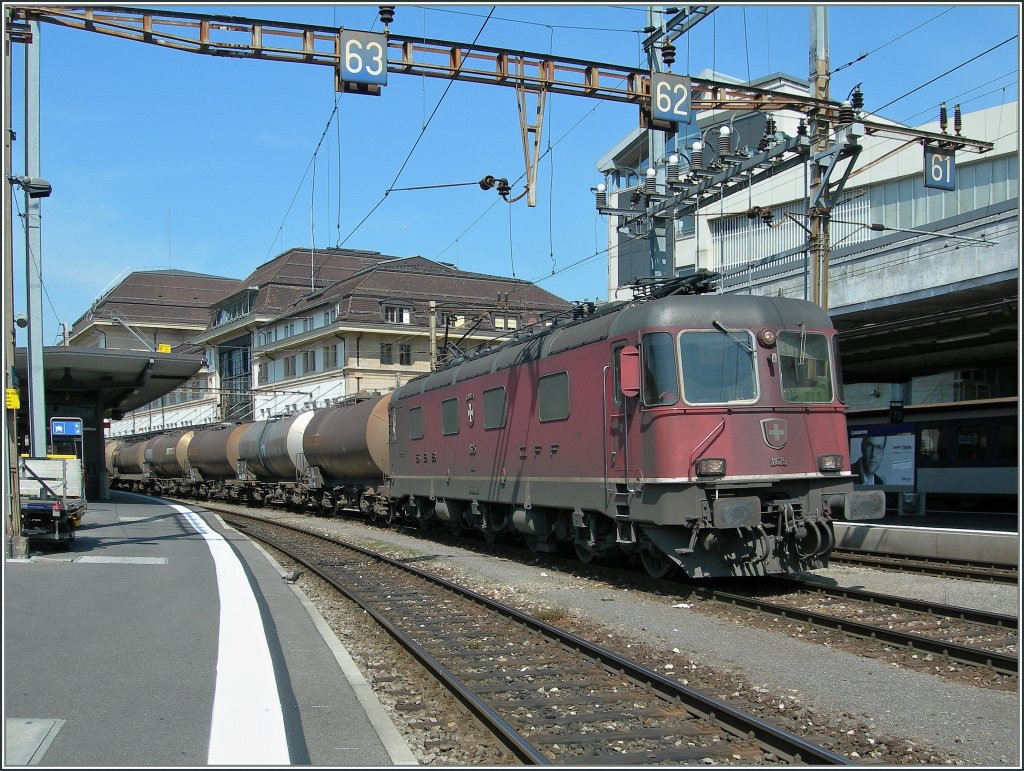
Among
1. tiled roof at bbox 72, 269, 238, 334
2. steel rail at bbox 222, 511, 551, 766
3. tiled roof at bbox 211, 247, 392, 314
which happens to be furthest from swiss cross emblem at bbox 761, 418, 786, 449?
tiled roof at bbox 72, 269, 238, 334

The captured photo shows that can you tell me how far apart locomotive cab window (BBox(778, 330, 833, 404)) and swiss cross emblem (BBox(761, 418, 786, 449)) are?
366 millimetres

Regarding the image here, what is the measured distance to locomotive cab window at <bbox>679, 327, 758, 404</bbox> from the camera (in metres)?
11.1

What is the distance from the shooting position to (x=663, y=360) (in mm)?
11211

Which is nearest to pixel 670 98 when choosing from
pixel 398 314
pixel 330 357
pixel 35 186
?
pixel 35 186

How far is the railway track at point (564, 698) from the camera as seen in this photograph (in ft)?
18.7

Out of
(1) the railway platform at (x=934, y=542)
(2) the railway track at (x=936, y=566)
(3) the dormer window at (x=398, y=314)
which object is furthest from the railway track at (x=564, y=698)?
(3) the dormer window at (x=398, y=314)

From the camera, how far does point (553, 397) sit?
13.8m

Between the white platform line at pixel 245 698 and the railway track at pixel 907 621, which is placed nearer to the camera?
the white platform line at pixel 245 698

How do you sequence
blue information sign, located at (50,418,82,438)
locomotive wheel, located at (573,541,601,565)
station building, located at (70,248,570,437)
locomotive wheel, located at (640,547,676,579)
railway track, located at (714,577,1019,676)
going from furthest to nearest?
station building, located at (70,248,570,437), blue information sign, located at (50,418,82,438), locomotive wheel, located at (573,541,601,565), locomotive wheel, located at (640,547,676,579), railway track, located at (714,577,1019,676)

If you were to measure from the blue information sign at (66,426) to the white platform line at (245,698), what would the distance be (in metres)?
13.8

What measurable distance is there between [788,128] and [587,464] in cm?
3038

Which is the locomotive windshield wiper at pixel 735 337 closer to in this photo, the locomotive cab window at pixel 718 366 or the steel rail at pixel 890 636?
the locomotive cab window at pixel 718 366

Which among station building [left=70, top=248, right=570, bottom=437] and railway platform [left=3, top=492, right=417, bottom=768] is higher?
station building [left=70, top=248, right=570, bottom=437]

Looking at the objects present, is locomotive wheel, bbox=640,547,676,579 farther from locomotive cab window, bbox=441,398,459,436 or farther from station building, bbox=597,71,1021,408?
locomotive cab window, bbox=441,398,459,436
